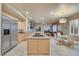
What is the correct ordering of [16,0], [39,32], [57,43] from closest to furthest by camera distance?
[16,0] → [39,32] → [57,43]

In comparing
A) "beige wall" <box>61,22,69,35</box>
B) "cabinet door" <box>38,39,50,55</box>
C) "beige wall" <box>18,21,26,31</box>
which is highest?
"beige wall" <box>18,21,26,31</box>

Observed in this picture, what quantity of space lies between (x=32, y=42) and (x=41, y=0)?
1865mm

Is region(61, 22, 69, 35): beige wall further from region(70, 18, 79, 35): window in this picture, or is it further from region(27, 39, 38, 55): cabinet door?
region(27, 39, 38, 55): cabinet door

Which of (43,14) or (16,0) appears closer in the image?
(16,0)

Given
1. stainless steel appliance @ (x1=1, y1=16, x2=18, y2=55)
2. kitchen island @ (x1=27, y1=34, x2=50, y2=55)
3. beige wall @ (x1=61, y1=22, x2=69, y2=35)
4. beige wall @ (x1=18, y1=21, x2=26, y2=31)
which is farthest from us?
beige wall @ (x1=18, y1=21, x2=26, y2=31)

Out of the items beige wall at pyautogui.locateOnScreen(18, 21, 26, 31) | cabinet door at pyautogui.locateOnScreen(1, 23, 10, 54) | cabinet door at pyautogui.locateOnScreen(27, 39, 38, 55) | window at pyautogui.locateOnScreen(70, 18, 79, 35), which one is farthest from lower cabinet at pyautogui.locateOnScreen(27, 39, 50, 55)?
beige wall at pyautogui.locateOnScreen(18, 21, 26, 31)

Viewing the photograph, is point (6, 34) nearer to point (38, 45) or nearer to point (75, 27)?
point (38, 45)

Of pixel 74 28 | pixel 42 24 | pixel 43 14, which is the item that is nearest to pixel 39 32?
pixel 42 24

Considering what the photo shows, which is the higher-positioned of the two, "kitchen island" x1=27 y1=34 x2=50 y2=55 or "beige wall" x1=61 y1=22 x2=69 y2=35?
"beige wall" x1=61 y1=22 x2=69 y2=35

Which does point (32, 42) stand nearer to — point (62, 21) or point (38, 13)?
point (38, 13)

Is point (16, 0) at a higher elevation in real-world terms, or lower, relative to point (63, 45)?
higher

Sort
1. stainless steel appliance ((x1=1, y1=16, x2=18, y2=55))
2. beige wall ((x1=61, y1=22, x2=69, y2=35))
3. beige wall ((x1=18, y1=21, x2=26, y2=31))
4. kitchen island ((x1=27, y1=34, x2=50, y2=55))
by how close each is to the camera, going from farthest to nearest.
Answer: beige wall ((x1=18, y1=21, x2=26, y2=31)), beige wall ((x1=61, y1=22, x2=69, y2=35)), kitchen island ((x1=27, y1=34, x2=50, y2=55)), stainless steel appliance ((x1=1, y1=16, x2=18, y2=55))

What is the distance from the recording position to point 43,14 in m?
5.00

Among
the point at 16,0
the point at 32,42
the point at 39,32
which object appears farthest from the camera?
the point at 39,32
